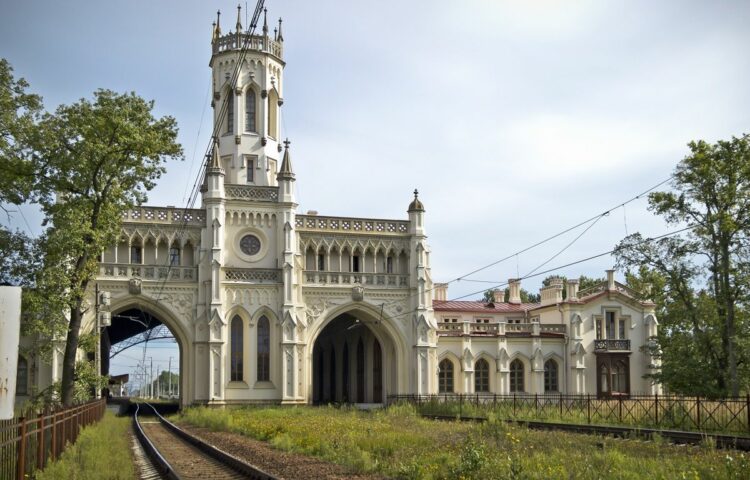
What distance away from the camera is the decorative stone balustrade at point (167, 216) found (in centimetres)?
4972

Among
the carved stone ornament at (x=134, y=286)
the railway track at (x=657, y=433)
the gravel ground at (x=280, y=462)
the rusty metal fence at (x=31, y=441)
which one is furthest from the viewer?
the carved stone ornament at (x=134, y=286)

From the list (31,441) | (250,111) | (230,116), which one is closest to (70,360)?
(31,441)

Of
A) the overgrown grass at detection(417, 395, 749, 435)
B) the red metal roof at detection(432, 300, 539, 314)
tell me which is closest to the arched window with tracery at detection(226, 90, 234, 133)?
the red metal roof at detection(432, 300, 539, 314)

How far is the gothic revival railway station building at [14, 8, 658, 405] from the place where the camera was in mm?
49719

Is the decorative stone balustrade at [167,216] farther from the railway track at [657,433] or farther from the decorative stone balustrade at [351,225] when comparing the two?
Result: the railway track at [657,433]

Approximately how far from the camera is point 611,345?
56.3m

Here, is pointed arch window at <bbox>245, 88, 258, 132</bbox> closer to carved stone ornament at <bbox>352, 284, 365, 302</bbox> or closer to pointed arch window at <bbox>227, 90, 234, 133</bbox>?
pointed arch window at <bbox>227, 90, 234, 133</bbox>

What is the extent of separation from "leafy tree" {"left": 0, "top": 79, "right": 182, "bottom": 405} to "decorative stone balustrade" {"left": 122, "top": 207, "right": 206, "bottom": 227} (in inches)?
633

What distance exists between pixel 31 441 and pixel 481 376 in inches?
1669

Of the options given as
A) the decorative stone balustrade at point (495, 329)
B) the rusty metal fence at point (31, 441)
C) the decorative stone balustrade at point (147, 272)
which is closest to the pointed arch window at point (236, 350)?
the decorative stone balustrade at point (147, 272)

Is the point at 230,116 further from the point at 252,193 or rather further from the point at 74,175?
the point at 74,175

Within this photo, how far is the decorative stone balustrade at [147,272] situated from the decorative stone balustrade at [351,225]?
7.26 m

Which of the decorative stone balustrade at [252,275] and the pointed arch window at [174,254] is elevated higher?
the pointed arch window at [174,254]

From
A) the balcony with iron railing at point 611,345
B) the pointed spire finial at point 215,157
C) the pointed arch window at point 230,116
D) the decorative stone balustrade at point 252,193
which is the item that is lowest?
the balcony with iron railing at point 611,345
